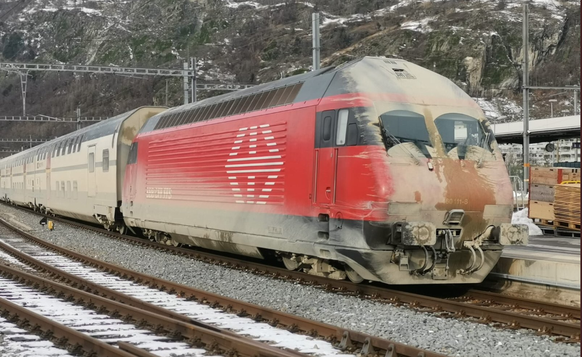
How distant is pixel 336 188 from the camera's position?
1037cm

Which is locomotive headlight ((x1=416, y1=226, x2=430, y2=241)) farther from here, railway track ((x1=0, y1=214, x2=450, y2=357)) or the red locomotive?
railway track ((x1=0, y1=214, x2=450, y2=357))

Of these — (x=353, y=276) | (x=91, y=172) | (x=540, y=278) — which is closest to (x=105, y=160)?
(x=91, y=172)

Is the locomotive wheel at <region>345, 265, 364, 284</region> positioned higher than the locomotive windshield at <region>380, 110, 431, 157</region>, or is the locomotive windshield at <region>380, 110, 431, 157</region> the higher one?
the locomotive windshield at <region>380, 110, 431, 157</region>

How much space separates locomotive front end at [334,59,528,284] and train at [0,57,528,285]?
16 millimetres

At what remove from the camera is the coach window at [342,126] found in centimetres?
1036

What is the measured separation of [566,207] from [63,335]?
53.8 feet

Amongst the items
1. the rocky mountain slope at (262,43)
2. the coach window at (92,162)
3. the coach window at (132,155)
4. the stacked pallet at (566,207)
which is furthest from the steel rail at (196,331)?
the rocky mountain slope at (262,43)

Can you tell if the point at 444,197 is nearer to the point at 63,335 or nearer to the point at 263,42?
the point at 63,335

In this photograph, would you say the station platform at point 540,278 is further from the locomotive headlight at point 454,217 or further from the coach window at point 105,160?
the coach window at point 105,160

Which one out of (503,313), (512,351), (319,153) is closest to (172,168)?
(319,153)

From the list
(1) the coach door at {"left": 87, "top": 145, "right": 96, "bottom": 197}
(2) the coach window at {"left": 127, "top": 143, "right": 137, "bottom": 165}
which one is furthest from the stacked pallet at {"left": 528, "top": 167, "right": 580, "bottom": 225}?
(1) the coach door at {"left": 87, "top": 145, "right": 96, "bottom": 197}

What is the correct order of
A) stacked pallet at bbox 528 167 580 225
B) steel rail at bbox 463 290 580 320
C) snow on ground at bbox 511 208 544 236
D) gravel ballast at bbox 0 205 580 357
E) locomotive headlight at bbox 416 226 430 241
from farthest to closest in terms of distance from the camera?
snow on ground at bbox 511 208 544 236
stacked pallet at bbox 528 167 580 225
locomotive headlight at bbox 416 226 430 241
steel rail at bbox 463 290 580 320
gravel ballast at bbox 0 205 580 357

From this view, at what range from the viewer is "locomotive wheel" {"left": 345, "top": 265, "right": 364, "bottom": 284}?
1070 centimetres

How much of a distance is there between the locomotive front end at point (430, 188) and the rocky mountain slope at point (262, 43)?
89792 millimetres
